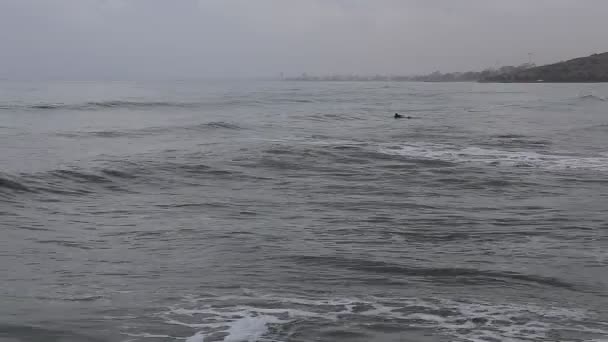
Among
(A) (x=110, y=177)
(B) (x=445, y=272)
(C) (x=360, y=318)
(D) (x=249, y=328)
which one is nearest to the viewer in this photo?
(D) (x=249, y=328)

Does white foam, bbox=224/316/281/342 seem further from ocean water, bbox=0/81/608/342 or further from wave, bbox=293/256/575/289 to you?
wave, bbox=293/256/575/289

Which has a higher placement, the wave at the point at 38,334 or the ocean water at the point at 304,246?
the ocean water at the point at 304,246

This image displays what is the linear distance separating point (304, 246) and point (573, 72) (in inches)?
5861

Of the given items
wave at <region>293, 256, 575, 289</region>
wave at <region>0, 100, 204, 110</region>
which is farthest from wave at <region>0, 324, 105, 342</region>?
wave at <region>0, 100, 204, 110</region>

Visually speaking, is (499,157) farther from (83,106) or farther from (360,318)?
(83,106)

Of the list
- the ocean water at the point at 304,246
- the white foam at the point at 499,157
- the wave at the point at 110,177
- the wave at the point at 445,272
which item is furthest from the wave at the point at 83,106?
the wave at the point at 445,272

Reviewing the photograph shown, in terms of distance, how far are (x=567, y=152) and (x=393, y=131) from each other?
10325mm

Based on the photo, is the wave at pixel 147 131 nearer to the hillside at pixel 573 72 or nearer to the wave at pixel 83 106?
the wave at pixel 83 106

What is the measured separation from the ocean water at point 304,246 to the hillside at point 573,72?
128267mm

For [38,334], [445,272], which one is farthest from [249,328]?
[445,272]

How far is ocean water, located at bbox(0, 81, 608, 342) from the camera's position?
643cm

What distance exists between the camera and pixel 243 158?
20281 mm

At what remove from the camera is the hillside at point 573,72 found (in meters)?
137

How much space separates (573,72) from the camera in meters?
144
